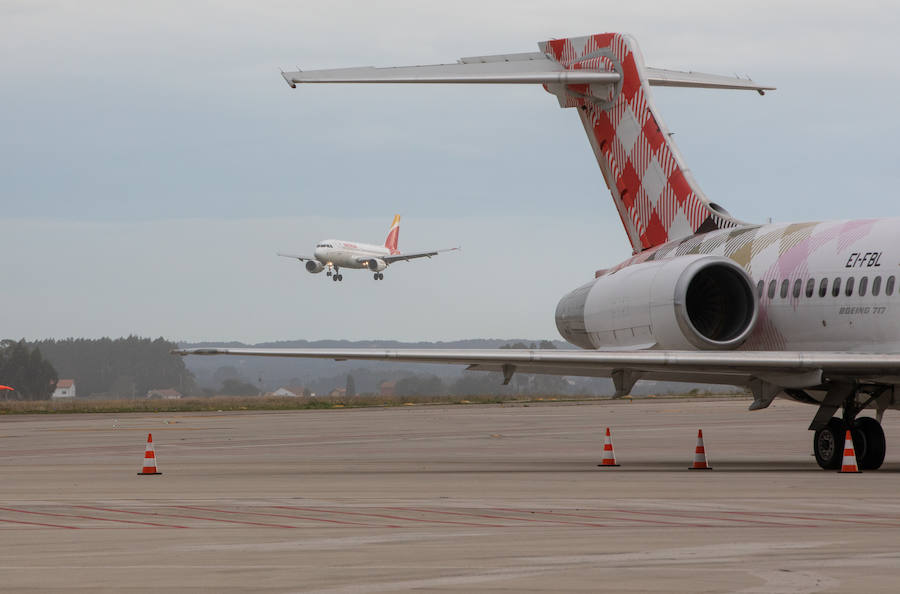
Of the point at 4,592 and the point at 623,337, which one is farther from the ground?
the point at 623,337

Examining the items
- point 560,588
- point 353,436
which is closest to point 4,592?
point 560,588

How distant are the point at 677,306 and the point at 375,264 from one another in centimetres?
8398

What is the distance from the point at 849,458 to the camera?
17.8 m

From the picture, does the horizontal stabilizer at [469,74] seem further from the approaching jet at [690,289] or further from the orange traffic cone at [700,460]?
the orange traffic cone at [700,460]

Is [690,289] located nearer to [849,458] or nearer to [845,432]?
[845,432]

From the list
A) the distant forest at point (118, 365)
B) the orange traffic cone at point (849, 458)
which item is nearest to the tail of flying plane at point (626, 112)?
the orange traffic cone at point (849, 458)

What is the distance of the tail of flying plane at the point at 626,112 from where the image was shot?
75.3 feet

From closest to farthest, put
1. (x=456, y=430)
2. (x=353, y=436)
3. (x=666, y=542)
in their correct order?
(x=666, y=542), (x=353, y=436), (x=456, y=430)

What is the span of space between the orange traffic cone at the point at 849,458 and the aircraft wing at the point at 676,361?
821 millimetres

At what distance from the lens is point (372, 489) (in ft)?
49.9

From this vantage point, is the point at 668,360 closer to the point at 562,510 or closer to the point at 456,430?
the point at 562,510

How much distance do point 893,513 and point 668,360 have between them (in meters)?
6.39

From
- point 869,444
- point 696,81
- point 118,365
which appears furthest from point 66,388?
point 869,444

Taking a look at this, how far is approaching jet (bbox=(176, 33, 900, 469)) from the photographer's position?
18.3 meters
